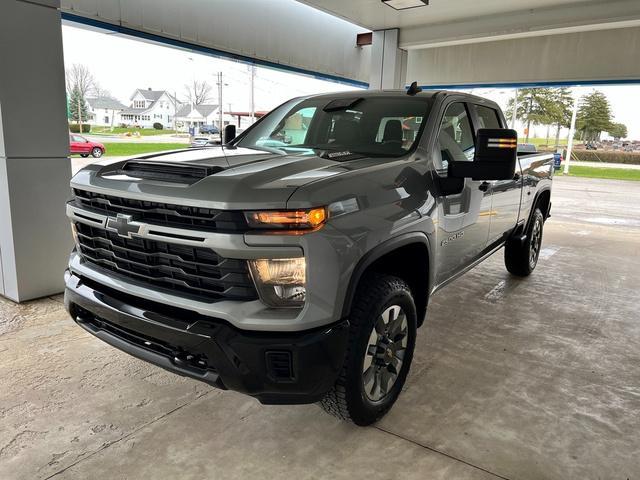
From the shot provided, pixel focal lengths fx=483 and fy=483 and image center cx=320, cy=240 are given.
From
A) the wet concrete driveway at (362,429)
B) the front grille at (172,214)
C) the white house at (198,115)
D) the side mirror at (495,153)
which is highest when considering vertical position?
the white house at (198,115)

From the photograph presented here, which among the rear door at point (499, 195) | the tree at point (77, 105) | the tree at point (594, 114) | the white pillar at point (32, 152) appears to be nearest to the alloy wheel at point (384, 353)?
the rear door at point (499, 195)

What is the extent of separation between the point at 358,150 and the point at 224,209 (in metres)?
1.40

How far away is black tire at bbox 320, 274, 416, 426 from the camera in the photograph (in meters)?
2.23

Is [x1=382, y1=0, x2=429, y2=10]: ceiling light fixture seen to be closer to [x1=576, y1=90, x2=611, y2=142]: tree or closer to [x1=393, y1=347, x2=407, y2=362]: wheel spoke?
[x1=393, y1=347, x2=407, y2=362]: wheel spoke

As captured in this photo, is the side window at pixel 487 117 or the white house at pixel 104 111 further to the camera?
the white house at pixel 104 111

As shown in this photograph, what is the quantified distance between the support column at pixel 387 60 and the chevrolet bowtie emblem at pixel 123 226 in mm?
9869

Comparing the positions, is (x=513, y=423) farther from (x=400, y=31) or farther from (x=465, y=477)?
(x=400, y=31)

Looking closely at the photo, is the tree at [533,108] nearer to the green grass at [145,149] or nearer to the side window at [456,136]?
the green grass at [145,149]

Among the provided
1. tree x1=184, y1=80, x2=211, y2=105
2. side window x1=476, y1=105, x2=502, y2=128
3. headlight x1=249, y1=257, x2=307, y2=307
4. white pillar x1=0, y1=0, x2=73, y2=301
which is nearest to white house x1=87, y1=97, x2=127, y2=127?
tree x1=184, y1=80, x2=211, y2=105

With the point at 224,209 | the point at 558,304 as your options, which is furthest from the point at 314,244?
the point at 558,304

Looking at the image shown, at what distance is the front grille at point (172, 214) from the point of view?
1946 mm

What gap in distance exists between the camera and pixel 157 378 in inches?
121

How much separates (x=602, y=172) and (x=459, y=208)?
1255 inches

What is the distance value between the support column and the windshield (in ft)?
26.5
